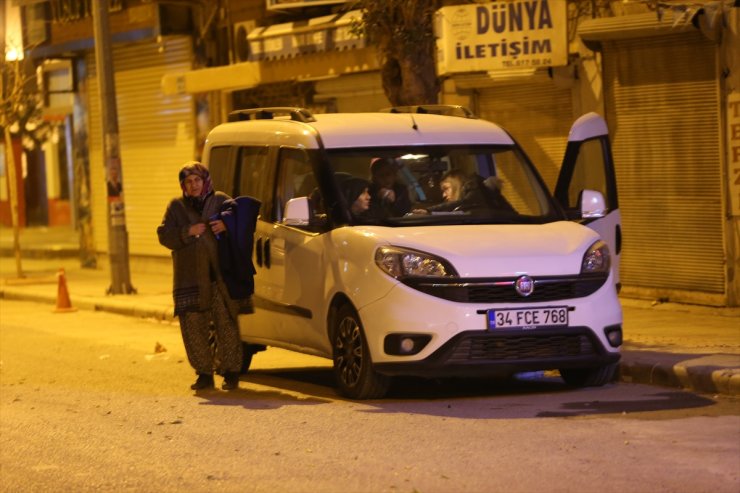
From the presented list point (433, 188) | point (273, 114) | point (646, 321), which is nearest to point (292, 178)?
point (433, 188)

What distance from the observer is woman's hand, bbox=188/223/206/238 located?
1146 centimetres

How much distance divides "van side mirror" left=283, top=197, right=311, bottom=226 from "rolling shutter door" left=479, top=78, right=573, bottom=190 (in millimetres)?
7339

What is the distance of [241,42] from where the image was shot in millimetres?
24469

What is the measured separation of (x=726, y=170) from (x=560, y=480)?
8.63m

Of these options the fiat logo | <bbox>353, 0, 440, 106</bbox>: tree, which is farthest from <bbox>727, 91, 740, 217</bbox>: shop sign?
the fiat logo

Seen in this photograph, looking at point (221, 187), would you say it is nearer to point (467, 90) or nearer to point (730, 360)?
point (730, 360)

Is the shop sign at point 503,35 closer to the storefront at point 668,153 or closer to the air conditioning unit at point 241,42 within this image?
the storefront at point 668,153

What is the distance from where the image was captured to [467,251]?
33.8 ft

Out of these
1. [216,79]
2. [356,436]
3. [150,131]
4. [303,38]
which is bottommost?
[356,436]

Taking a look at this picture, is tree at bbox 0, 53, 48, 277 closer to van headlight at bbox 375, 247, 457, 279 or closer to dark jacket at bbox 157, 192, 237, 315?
dark jacket at bbox 157, 192, 237, 315

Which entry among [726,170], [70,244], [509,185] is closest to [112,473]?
[509,185]

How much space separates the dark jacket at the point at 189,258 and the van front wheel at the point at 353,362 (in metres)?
1.13

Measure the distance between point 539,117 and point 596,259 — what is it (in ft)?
26.2

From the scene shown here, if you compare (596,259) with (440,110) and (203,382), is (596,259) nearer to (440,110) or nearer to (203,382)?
(440,110)
